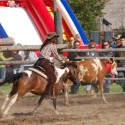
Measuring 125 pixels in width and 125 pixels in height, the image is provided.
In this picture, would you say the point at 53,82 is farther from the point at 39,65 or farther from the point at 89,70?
the point at 89,70

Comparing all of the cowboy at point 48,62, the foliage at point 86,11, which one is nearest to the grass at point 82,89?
the cowboy at point 48,62

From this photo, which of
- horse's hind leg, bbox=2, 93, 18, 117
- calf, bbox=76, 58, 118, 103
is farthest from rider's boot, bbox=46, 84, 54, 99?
calf, bbox=76, 58, 118, 103

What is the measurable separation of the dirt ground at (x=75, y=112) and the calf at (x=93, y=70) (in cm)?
49

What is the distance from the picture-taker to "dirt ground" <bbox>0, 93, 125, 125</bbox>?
10895mm

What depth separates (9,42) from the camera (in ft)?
44.6

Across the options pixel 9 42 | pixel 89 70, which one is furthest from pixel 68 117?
pixel 89 70

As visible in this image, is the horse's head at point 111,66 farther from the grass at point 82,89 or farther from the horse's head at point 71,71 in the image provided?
the horse's head at point 71,71

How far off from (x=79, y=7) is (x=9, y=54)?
648 inches

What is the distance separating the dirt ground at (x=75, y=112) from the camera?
10.9m

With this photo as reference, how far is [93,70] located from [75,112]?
2822mm

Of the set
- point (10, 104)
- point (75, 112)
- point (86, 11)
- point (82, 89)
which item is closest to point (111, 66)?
point (82, 89)

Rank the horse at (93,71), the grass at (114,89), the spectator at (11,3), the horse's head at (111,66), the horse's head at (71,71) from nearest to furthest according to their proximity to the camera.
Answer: the horse's head at (71,71) < the horse at (93,71) < the horse's head at (111,66) < the grass at (114,89) < the spectator at (11,3)

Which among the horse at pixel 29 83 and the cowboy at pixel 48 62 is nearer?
the horse at pixel 29 83

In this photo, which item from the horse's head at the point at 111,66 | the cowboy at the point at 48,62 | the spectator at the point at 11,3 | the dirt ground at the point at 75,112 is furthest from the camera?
the spectator at the point at 11,3
